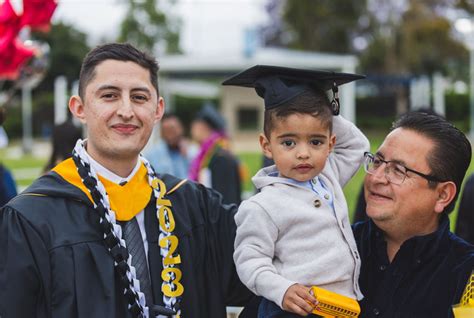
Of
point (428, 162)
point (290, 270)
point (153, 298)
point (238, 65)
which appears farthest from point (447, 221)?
point (238, 65)

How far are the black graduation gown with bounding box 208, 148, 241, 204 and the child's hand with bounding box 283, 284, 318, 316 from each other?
4425 mm

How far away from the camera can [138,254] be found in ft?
8.29

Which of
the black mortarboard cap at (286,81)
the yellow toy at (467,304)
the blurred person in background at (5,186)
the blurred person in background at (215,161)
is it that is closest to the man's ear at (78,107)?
the black mortarboard cap at (286,81)

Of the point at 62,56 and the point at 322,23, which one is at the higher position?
the point at 322,23

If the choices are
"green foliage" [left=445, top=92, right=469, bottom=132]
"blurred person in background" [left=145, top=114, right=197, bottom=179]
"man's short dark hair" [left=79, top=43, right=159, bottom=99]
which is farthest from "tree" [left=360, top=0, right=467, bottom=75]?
"man's short dark hair" [left=79, top=43, right=159, bottom=99]

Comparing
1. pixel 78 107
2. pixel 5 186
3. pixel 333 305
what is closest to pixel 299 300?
pixel 333 305

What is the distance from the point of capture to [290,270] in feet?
8.14

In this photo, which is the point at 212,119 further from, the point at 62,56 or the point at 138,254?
the point at 62,56

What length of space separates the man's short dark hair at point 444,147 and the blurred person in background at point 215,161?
413 cm

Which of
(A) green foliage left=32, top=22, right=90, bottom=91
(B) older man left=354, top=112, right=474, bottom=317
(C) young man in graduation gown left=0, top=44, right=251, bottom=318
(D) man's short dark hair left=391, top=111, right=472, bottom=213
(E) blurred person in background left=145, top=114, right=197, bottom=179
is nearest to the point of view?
(C) young man in graduation gown left=0, top=44, right=251, bottom=318

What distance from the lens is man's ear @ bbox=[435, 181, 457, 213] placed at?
8.53 feet

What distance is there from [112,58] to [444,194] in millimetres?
1432

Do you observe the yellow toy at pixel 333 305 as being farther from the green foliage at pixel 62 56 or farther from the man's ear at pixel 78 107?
the green foliage at pixel 62 56

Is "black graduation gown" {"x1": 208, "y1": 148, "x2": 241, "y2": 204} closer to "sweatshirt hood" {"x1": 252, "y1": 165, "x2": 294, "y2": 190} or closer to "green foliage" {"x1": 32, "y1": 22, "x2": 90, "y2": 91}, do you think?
"sweatshirt hood" {"x1": 252, "y1": 165, "x2": 294, "y2": 190}
